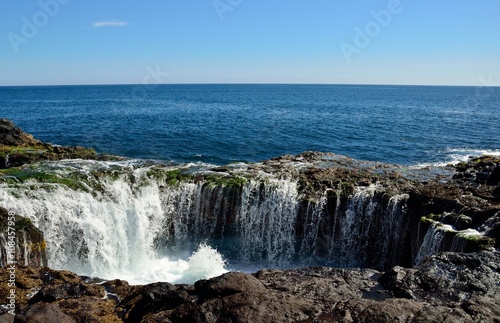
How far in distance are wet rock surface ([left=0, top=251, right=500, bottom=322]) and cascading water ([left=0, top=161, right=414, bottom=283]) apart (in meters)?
6.73

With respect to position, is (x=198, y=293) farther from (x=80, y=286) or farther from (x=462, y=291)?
(x=462, y=291)

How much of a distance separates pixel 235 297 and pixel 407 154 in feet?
139

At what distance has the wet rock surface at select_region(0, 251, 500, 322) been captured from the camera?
1088 cm

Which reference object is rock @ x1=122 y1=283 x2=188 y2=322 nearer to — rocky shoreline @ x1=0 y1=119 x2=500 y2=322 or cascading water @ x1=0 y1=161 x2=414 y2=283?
rocky shoreline @ x1=0 y1=119 x2=500 y2=322

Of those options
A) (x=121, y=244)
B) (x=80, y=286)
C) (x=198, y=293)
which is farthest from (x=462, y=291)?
(x=121, y=244)

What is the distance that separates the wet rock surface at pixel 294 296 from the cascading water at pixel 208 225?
6.73 m

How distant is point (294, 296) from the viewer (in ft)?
38.9

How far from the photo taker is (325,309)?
37.8ft

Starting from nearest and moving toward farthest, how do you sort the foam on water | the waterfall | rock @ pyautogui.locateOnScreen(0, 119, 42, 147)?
the waterfall, the foam on water, rock @ pyautogui.locateOnScreen(0, 119, 42, 147)

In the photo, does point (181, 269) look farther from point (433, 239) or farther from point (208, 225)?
point (433, 239)

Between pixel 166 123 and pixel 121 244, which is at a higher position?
pixel 166 123

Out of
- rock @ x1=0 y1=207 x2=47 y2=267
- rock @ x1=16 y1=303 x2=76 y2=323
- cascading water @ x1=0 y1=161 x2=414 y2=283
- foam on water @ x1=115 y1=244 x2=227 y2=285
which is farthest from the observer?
cascading water @ x1=0 y1=161 x2=414 y2=283

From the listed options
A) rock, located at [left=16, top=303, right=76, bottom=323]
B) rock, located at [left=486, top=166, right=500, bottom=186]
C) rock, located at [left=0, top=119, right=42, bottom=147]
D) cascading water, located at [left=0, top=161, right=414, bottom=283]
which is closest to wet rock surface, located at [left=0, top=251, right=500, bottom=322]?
rock, located at [left=16, top=303, right=76, bottom=323]

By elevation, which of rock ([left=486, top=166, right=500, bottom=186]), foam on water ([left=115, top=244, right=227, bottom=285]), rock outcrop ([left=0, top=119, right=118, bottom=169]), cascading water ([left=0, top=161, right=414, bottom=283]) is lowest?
foam on water ([left=115, top=244, right=227, bottom=285])
